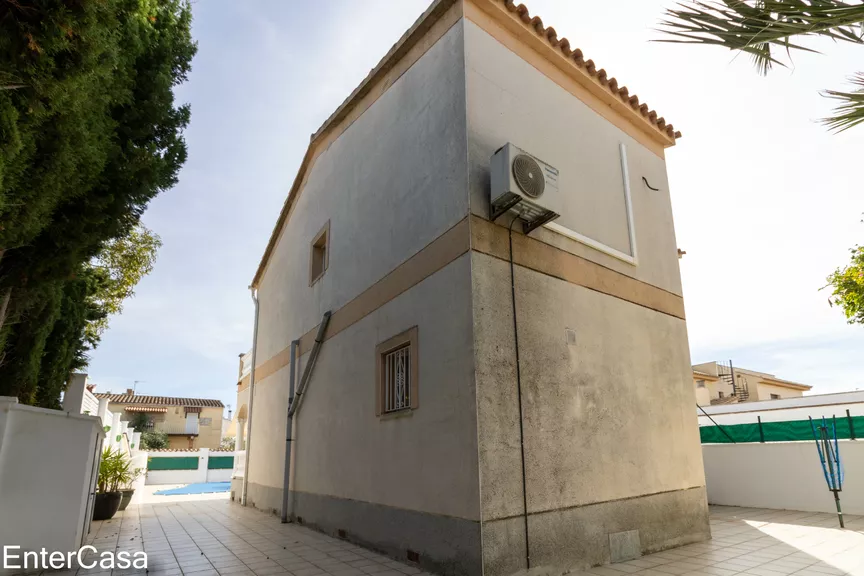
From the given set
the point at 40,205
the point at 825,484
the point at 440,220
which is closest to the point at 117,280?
the point at 40,205

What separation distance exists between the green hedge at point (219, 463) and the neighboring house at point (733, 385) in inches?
1054

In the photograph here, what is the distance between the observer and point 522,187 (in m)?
5.53

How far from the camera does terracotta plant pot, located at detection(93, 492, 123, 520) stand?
964 cm

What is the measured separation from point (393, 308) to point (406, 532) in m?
2.73

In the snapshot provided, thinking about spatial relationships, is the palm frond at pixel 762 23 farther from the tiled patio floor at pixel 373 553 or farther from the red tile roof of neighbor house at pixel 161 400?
the red tile roof of neighbor house at pixel 161 400

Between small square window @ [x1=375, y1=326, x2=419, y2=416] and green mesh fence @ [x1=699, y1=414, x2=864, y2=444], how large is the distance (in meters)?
7.62

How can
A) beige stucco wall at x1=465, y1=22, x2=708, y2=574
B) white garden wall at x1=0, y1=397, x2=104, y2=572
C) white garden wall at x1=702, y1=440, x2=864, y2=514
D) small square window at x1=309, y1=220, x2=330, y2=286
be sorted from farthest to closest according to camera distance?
1. small square window at x1=309, y1=220, x2=330, y2=286
2. white garden wall at x1=702, y1=440, x2=864, y2=514
3. white garden wall at x1=0, y1=397, x2=104, y2=572
4. beige stucco wall at x1=465, y1=22, x2=708, y2=574

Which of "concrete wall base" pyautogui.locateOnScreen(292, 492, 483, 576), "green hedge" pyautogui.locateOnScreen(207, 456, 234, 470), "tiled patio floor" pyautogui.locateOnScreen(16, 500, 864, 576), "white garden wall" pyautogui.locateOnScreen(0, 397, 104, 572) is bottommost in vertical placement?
"green hedge" pyautogui.locateOnScreen(207, 456, 234, 470)

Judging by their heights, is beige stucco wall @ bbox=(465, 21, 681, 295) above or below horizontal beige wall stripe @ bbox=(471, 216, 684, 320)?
above

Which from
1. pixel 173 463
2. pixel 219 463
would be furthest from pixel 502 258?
pixel 219 463

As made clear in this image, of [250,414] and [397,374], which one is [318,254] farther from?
[250,414]

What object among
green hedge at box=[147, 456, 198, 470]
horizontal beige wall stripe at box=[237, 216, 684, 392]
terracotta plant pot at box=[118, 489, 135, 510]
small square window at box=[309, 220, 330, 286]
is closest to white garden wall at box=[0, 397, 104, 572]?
horizontal beige wall stripe at box=[237, 216, 684, 392]

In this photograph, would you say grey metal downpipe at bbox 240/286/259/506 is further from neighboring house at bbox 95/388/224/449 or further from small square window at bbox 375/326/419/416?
neighboring house at bbox 95/388/224/449

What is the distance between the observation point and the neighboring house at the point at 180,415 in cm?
3944
